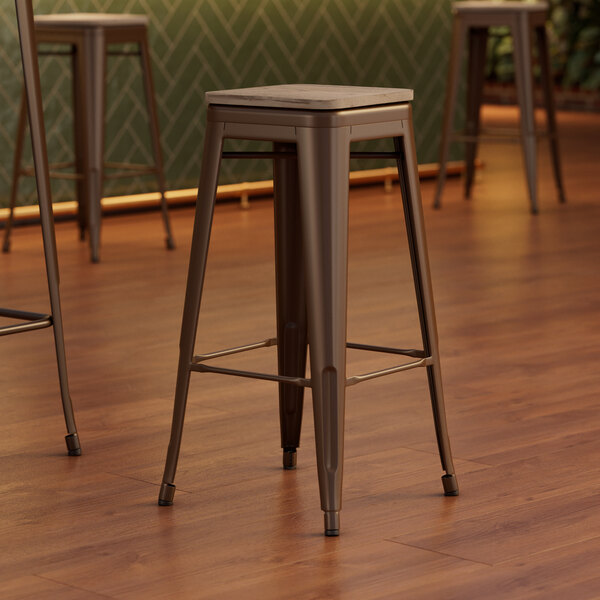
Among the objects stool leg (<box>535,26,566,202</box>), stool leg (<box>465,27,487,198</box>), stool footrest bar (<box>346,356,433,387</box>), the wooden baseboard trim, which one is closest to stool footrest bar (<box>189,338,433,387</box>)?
stool footrest bar (<box>346,356,433,387</box>)

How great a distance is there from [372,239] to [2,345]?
180cm

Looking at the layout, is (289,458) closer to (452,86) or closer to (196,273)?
(196,273)

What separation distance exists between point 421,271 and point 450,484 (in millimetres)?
340

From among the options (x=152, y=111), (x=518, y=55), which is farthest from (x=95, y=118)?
(x=518, y=55)

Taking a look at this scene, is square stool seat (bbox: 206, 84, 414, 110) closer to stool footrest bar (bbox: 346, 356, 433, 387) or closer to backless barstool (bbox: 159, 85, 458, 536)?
backless barstool (bbox: 159, 85, 458, 536)

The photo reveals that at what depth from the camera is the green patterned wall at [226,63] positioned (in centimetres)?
513

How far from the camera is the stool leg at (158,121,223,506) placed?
2023 millimetres

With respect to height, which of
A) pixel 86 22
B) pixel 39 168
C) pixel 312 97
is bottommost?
pixel 86 22

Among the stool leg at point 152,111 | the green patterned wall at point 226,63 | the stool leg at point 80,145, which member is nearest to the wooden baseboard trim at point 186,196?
the green patterned wall at point 226,63

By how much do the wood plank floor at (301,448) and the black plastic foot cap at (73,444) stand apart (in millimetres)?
16

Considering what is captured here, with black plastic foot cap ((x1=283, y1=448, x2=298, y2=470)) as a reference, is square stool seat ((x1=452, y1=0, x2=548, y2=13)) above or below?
above

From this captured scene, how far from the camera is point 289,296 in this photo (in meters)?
2.25

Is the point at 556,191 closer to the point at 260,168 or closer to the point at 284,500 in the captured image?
the point at 260,168

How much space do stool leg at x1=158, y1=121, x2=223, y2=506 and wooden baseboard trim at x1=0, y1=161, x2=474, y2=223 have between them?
308cm
